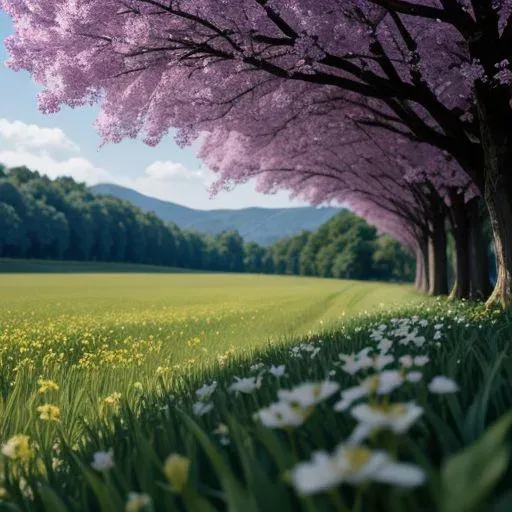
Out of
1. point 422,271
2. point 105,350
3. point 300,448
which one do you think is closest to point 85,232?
point 422,271

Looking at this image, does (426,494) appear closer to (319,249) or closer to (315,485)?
(315,485)

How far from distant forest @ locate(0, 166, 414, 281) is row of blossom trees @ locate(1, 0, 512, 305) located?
256ft

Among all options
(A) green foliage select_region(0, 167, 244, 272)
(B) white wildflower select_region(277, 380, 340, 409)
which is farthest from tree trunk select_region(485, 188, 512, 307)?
(A) green foliage select_region(0, 167, 244, 272)

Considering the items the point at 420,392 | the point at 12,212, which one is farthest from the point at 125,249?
the point at 420,392

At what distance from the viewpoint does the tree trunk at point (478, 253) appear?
19.5 meters

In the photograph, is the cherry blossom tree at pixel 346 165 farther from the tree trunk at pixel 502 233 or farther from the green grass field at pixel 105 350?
the green grass field at pixel 105 350

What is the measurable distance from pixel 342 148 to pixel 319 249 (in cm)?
10620

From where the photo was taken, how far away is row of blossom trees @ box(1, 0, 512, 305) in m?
9.30

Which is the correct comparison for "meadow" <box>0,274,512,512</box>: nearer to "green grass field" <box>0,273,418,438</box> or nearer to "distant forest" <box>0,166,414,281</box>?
"green grass field" <box>0,273,418,438</box>

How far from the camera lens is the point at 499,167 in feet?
37.7

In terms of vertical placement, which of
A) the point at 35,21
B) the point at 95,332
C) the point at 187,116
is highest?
the point at 35,21

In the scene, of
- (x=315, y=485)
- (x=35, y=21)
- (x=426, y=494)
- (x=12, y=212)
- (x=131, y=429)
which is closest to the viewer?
(x=315, y=485)

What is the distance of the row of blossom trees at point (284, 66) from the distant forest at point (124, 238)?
78.0 m

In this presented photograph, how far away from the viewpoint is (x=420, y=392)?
2.46 meters
